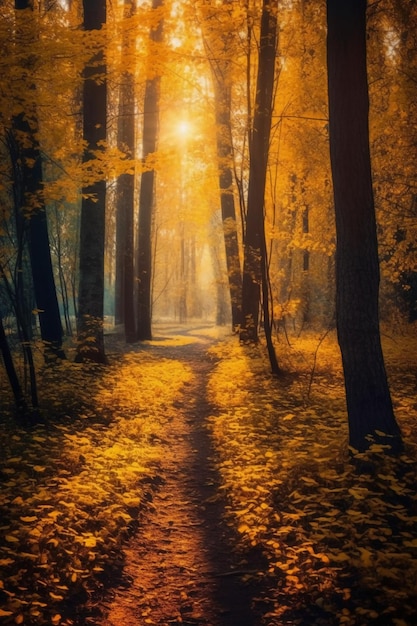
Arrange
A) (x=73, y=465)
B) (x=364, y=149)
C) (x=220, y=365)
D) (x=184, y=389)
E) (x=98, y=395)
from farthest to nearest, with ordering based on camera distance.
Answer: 1. (x=220, y=365)
2. (x=184, y=389)
3. (x=98, y=395)
4. (x=73, y=465)
5. (x=364, y=149)

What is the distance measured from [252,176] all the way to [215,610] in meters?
10.1

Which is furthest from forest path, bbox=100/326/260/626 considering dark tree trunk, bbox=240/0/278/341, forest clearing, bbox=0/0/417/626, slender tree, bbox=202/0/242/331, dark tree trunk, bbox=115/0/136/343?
dark tree trunk, bbox=115/0/136/343

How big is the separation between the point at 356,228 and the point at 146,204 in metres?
14.5

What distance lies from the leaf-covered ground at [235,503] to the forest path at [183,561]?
0.14 feet

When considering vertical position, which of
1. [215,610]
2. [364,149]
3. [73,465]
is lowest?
[215,610]

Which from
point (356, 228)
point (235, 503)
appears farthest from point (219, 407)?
point (356, 228)

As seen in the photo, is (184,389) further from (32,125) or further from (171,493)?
(32,125)

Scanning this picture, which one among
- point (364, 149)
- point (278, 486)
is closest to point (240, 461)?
point (278, 486)

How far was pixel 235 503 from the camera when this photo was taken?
530 centimetres

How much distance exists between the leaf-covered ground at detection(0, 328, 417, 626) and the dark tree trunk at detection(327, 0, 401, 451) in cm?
63

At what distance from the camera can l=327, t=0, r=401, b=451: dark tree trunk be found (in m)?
5.21

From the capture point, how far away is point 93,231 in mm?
11633

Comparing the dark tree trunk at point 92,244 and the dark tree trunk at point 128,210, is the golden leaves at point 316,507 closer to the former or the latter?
the dark tree trunk at point 92,244

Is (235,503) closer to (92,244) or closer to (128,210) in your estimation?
(92,244)
